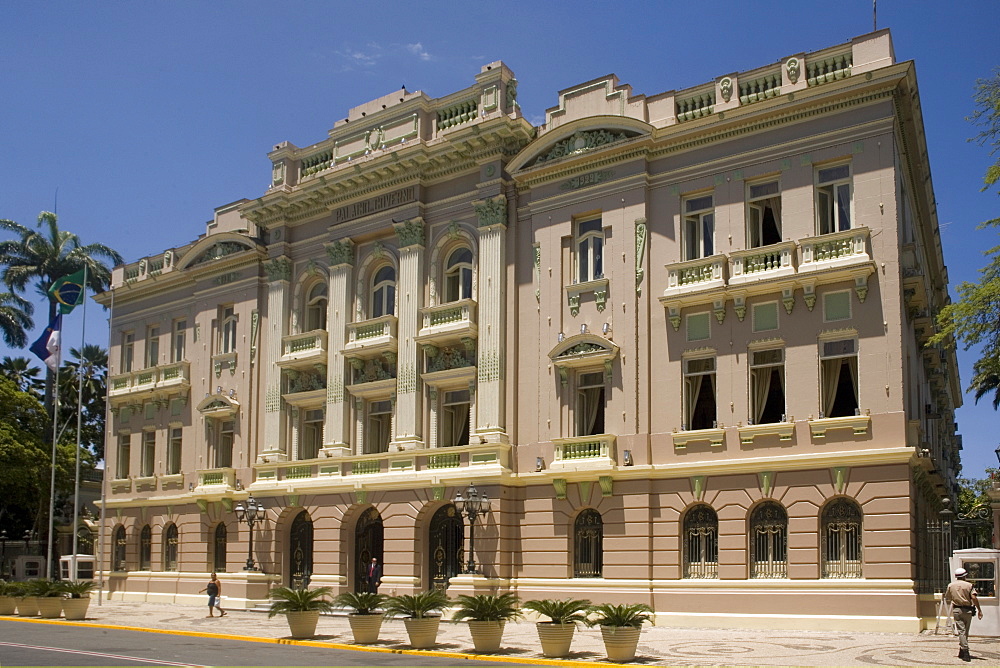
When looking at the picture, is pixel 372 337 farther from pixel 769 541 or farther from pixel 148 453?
pixel 769 541

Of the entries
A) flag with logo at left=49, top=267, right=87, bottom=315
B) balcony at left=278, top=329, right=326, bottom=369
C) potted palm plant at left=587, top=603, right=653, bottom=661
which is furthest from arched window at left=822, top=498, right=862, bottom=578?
flag with logo at left=49, top=267, right=87, bottom=315

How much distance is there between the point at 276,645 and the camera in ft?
77.8

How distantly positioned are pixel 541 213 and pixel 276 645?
15746mm

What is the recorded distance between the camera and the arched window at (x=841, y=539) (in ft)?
85.2

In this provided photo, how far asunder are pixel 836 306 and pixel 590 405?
7.97m

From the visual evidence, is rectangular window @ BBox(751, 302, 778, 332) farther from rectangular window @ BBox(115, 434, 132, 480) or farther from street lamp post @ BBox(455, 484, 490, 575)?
rectangular window @ BBox(115, 434, 132, 480)

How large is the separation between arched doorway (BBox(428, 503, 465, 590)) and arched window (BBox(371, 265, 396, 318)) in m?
7.79

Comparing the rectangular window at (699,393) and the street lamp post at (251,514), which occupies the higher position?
the rectangular window at (699,393)

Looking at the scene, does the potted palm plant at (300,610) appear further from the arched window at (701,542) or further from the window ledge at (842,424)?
the window ledge at (842,424)

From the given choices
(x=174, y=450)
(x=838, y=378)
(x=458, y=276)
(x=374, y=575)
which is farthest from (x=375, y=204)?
(x=838, y=378)

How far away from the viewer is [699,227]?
30516 millimetres

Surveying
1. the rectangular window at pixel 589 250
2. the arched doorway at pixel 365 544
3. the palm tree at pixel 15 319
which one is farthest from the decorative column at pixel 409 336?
the palm tree at pixel 15 319

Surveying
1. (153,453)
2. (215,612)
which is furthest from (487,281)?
(153,453)

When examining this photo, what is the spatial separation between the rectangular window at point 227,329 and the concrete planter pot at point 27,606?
1315cm
